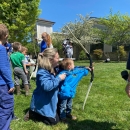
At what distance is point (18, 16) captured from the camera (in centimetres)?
2198

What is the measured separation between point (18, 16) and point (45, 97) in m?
19.3

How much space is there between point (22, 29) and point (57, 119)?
1970 centimetres

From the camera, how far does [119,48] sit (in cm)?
2792

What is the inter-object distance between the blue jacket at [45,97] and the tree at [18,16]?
18624 mm

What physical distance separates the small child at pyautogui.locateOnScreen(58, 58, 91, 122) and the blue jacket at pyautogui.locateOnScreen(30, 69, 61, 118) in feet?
0.70

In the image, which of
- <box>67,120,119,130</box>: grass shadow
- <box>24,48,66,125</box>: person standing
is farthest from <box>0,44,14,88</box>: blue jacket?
<box>67,120,119,130</box>: grass shadow

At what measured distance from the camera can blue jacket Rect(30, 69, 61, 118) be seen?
3806mm

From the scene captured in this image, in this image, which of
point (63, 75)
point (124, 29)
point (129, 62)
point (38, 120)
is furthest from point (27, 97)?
point (124, 29)

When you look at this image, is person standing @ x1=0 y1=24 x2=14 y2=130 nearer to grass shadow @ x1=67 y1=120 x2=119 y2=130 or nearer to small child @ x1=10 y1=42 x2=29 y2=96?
grass shadow @ x1=67 y1=120 x2=119 y2=130

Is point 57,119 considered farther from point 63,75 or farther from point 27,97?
point 27,97

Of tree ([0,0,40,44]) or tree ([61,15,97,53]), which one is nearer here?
tree ([0,0,40,44])

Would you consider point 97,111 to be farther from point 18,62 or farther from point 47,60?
point 18,62

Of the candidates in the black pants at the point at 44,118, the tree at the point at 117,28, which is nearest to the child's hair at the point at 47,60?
the black pants at the point at 44,118

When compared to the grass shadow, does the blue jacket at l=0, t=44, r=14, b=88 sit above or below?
above
